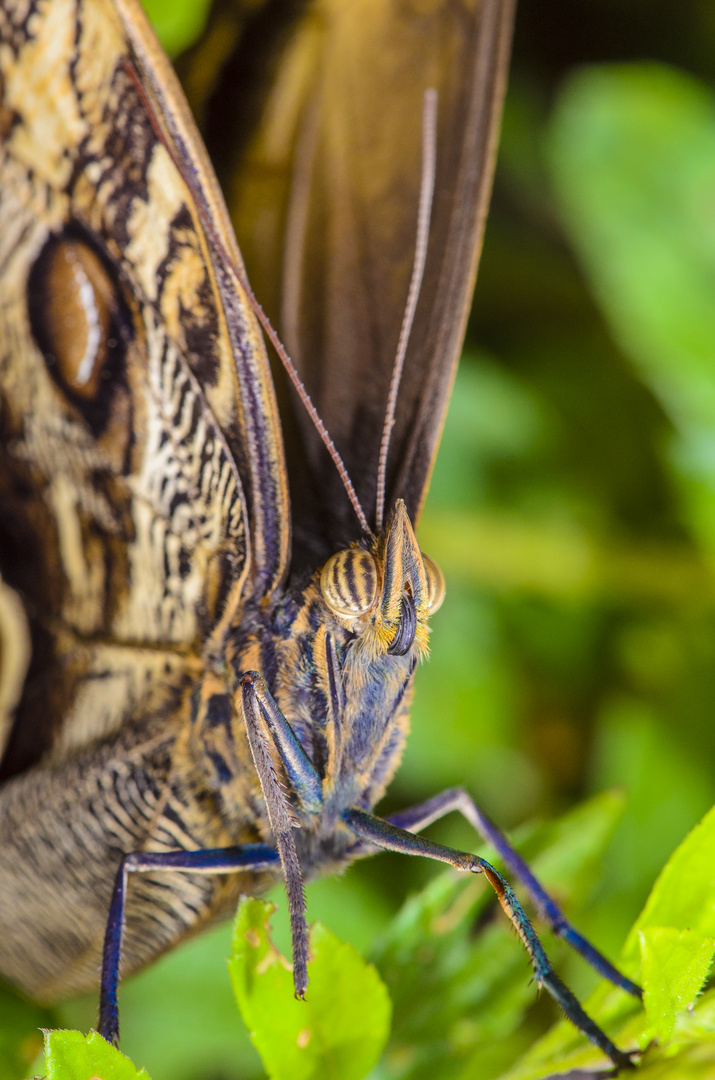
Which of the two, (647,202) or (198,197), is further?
(647,202)

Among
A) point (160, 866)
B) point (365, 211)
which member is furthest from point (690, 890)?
point (365, 211)

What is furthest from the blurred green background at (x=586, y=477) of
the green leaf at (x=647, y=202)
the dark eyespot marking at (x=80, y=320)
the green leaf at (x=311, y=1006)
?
the dark eyespot marking at (x=80, y=320)

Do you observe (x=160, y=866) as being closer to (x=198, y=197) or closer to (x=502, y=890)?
(x=502, y=890)

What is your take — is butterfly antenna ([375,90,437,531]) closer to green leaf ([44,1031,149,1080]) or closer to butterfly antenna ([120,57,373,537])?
butterfly antenna ([120,57,373,537])

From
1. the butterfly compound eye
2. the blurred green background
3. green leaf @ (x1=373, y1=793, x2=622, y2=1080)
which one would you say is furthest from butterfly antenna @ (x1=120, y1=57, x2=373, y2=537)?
the blurred green background

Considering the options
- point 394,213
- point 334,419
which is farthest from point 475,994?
point 394,213

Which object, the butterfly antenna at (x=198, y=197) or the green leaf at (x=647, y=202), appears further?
the green leaf at (x=647, y=202)

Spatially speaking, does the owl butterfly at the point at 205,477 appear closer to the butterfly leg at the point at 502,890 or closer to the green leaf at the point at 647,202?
the butterfly leg at the point at 502,890
